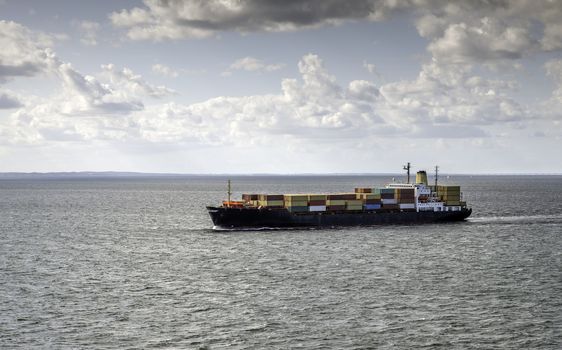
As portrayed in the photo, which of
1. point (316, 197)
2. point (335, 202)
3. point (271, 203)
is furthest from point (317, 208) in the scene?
point (271, 203)

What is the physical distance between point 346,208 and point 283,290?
55.3 meters

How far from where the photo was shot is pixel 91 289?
54594 millimetres

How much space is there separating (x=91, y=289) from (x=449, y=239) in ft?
184

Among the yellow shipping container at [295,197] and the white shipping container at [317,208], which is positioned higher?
the yellow shipping container at [295,197]

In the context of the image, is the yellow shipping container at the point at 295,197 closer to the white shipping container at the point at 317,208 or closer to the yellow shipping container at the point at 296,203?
the yellow shipping container at the point at 296,203

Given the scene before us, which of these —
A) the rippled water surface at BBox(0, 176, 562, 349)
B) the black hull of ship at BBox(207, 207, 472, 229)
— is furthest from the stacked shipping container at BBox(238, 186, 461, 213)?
the rippled water surface at BBox(0, 176, 562, 349)

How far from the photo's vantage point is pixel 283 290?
5369cm

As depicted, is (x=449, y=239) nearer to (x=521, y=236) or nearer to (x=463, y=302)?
(x=521, y=236)

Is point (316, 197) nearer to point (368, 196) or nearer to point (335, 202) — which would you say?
point (335, 202)

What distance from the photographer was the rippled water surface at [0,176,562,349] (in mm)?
40062

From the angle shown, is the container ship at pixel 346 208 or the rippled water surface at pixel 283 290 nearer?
the rippled water surface at pixel 283 290

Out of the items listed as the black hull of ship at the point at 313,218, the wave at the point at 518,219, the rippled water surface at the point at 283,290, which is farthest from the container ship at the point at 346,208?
the wave at the point at 518,219

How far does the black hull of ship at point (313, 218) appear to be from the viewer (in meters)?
98.9

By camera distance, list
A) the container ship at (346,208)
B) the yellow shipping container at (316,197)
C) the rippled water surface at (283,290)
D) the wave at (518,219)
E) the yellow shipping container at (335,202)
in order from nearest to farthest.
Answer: the rippled water surface at (283,290), the container ship at (346,208), the yellow shipping container at (316,197), the yellow shipping container at (335,202), the wave at (518,219)
